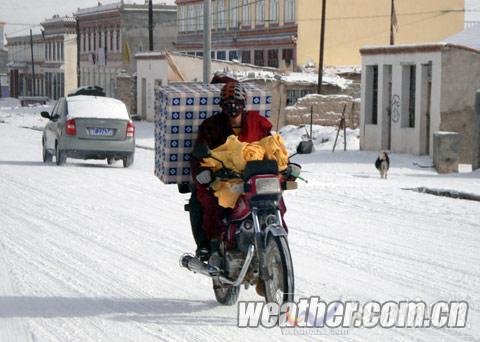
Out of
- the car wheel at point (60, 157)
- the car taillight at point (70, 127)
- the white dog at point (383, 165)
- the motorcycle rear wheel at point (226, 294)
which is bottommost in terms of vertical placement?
the white dog at point (383, 165)

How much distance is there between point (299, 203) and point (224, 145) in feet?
28.4

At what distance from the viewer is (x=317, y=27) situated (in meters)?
68.9

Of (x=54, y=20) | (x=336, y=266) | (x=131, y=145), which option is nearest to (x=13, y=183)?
(x=131, y=145)

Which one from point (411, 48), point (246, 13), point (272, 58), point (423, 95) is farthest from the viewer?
point (246, 13)

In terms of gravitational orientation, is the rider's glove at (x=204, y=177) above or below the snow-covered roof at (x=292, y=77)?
above

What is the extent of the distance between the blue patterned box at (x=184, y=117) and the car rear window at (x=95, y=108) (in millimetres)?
16097

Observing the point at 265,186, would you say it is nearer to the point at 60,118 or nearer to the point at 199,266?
the point at 199,266

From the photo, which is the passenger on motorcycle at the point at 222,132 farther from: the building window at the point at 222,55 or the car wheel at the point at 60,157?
the building window at the point at 222,55

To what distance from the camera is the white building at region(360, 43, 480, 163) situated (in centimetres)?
3528

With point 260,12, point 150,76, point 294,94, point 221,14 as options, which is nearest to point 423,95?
→ point 294,94

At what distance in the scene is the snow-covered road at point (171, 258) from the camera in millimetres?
8398

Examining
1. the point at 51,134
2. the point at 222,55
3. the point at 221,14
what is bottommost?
the point at 51,134

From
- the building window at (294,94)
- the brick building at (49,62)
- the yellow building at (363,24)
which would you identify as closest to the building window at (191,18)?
the yellow building at (363,24)

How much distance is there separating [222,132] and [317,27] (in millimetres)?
60628
